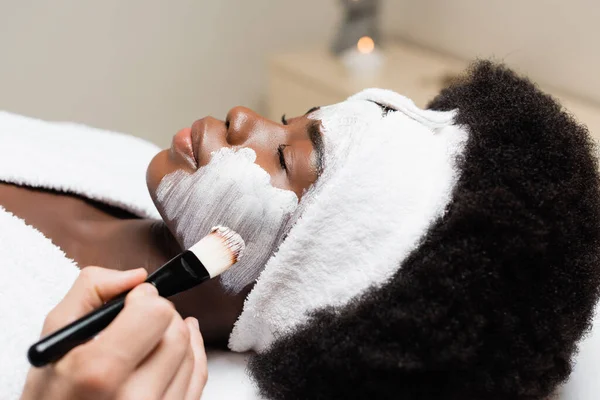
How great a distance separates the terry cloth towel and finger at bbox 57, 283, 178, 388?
0.26m

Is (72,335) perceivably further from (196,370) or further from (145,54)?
(145,54)

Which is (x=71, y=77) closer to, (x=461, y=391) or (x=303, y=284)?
(x=303, y=284)

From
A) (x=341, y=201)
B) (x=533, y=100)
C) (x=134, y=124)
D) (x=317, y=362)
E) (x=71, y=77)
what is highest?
(x=533, y=100)

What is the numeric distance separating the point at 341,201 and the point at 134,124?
1286mm

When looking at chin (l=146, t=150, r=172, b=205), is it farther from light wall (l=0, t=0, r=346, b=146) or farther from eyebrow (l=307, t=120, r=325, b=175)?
light wall (l=0, t=0, r=346, b=146)

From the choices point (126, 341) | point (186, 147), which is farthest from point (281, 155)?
point (126, 341)

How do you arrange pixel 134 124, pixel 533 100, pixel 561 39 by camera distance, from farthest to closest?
pixel 134 124 → pixel 561 39 → pixel 533 100

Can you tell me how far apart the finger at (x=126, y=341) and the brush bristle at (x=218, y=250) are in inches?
3.9

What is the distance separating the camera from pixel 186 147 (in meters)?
0.87

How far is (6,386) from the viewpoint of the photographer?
2.36 feet

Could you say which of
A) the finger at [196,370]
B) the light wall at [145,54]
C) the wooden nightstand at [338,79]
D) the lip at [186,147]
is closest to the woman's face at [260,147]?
the lip at [186,147]

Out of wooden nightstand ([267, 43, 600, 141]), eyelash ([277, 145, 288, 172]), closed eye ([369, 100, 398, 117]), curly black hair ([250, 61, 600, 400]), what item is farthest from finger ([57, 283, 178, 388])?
wooden nightstand ([267, 43, 600, 141])

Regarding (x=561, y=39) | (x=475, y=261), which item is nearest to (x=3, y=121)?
(x=475, y=261)

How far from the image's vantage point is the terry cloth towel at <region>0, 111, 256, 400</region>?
771 millimetres
